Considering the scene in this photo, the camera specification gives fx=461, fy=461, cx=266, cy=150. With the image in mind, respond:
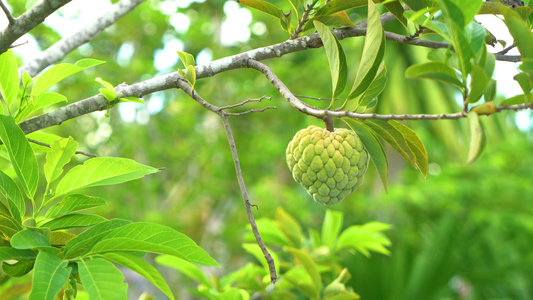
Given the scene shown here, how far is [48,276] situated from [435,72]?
627 millimetres

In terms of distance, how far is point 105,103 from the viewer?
974 mm

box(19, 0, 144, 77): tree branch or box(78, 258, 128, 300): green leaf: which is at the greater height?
box(19, 0, 144, 77): tree branch

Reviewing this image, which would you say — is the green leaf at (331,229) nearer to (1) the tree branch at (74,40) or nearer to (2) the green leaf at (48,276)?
(1) the tree branch at (74,40)

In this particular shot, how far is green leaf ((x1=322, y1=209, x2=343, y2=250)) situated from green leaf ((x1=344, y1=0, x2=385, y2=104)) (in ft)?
3.20

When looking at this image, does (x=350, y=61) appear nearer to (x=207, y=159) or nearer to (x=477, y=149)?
(x=207, y=159)

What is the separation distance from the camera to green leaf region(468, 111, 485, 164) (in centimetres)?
59

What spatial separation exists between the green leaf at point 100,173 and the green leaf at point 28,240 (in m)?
0.13

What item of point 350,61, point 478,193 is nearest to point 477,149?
point 350,61

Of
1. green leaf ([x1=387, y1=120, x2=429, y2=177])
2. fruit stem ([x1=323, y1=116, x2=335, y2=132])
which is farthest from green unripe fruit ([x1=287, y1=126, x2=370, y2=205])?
green leaf ([x1=387, y1=120, x2=429, y2=177])

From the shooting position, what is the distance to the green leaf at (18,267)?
2.53 ft

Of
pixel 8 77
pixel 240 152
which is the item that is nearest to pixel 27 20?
pixel 8 77

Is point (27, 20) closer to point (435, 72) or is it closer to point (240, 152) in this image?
point (435, 72)

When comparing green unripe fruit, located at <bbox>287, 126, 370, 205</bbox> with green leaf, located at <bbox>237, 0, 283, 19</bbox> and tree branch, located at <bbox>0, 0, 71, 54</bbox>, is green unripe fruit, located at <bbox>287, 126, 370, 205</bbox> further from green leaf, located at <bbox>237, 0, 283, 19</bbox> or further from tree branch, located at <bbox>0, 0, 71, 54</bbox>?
tree branch, located at <bbox>0, 0, 71, 54</bbox>

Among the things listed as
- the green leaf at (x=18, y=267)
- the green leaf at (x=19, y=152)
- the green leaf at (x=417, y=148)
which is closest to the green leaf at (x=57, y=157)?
the green leaf at (x=19, y=152)
